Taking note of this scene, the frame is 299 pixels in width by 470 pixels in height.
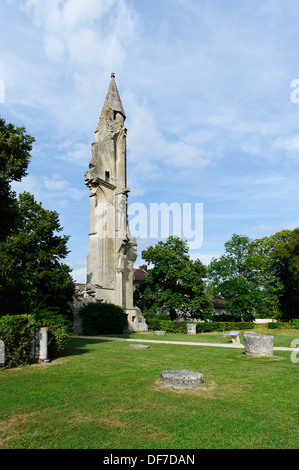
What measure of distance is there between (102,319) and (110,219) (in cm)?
954

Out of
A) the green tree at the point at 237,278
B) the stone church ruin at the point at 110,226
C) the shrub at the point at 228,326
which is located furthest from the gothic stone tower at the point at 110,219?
the green tree at the point at 237,278

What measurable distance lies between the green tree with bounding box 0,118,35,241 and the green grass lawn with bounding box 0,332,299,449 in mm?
5259

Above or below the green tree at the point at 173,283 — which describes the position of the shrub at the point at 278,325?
below

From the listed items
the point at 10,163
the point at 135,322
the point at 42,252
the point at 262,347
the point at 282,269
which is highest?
the point at 10,163

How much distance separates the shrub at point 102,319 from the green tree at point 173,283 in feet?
Result: 32.2

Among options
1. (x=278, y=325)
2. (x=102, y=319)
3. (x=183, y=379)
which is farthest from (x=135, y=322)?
(x=183, y=379)

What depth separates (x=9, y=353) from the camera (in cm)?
932

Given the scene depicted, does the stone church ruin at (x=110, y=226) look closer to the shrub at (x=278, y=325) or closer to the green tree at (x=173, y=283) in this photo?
the green tree at (x=173, y=283)

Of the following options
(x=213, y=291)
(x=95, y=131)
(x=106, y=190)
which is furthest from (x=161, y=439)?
(x=213, y=291)

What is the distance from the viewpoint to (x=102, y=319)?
80.6 ft

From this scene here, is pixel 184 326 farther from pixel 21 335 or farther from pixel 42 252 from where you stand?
pixel 21 335

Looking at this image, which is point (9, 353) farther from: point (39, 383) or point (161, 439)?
point (161, 439)

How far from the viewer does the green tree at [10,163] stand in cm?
1066
